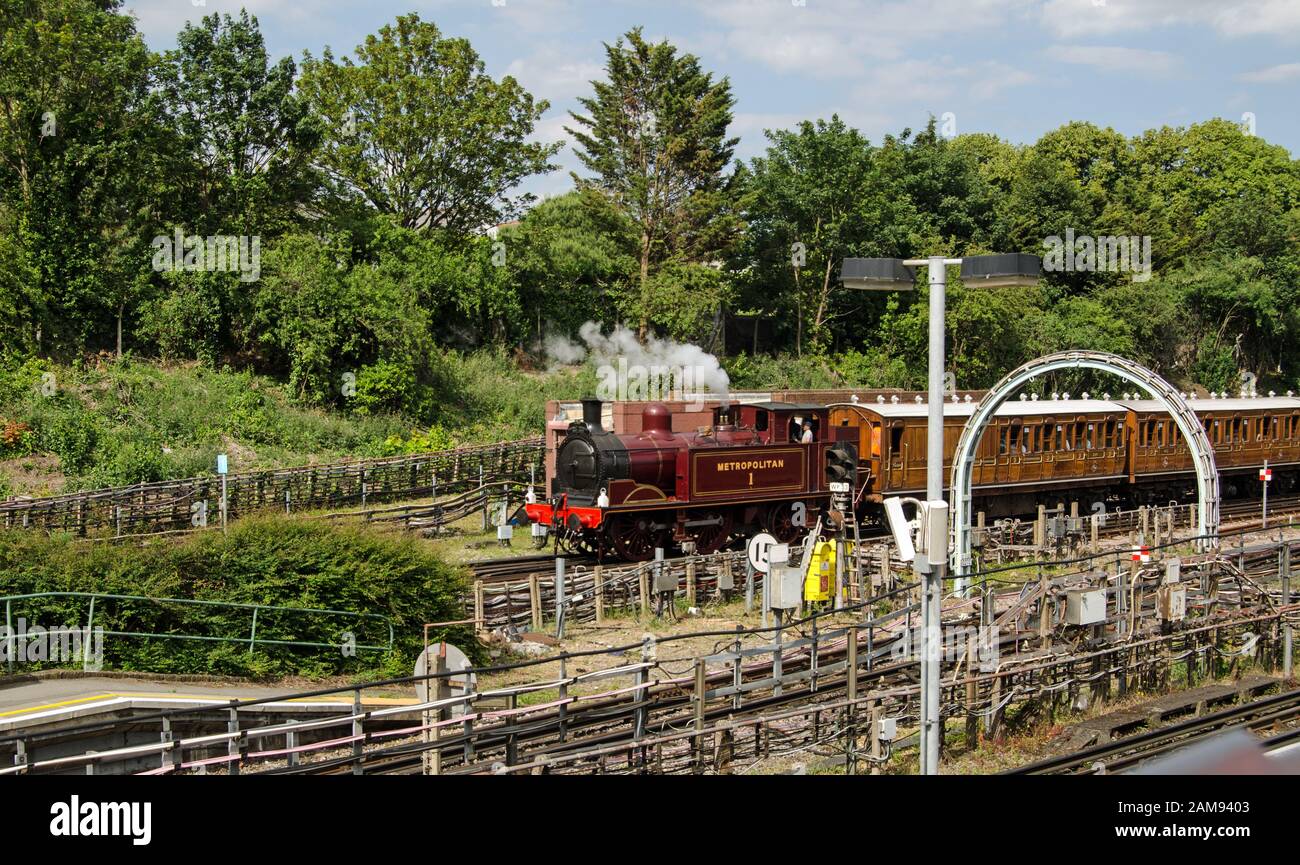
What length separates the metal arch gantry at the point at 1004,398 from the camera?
20.5m

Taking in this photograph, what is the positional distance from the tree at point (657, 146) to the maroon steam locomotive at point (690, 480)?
2261 cm

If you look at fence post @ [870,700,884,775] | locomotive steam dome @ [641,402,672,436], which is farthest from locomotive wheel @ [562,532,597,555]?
fence post @ [870,700,884,775]

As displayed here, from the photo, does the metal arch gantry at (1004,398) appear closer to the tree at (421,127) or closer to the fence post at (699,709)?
the fence post at (699,709)

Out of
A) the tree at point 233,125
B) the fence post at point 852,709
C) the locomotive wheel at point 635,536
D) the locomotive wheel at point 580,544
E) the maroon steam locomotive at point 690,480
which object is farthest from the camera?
the tree at point 233,125

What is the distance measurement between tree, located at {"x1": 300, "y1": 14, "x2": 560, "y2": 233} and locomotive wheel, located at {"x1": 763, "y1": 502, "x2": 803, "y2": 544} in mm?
24458

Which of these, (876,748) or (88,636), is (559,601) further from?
Answer: (876,748)

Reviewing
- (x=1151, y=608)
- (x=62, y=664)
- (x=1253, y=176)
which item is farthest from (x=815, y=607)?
(x=1253, y=176)

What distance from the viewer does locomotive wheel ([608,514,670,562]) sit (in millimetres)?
22859

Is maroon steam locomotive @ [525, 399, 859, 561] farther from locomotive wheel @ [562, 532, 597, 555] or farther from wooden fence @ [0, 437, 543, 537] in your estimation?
wooden fence @ [0, 437, 543, 537]

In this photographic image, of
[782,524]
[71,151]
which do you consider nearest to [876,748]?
[782,524]

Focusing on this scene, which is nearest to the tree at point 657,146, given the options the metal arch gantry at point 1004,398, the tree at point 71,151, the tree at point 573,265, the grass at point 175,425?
the tree at point 573,265

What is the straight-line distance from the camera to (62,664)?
1400 cm

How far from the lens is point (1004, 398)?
21266 millimetres

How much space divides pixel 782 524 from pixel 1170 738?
12.9 meters
